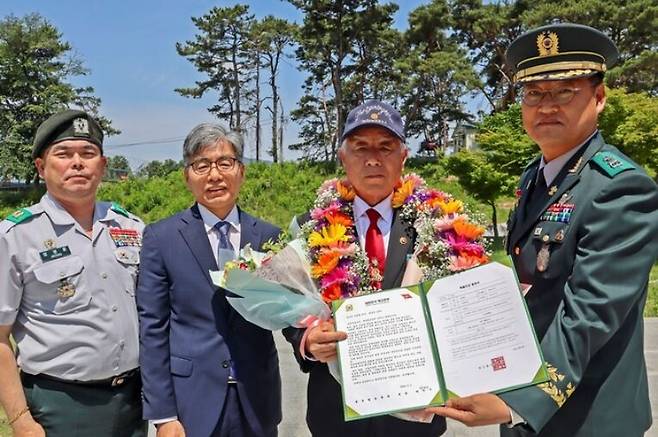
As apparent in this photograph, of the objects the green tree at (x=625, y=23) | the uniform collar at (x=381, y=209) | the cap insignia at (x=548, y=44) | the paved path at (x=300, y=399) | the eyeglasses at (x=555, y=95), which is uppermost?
the green tree at (x=625, y=23)

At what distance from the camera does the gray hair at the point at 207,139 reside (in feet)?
7.88

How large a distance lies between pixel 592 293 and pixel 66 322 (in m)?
2.05

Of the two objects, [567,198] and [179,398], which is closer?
[567,198]

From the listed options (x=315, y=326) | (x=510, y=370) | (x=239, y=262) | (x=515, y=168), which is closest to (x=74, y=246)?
(x=239, y=262)

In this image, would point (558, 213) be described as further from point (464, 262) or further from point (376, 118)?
point (376, 118)

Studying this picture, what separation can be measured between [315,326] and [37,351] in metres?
1.24

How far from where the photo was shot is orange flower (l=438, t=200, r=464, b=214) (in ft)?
7.23

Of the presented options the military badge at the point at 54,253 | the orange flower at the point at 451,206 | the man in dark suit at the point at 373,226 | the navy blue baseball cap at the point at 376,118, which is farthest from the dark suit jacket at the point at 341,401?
the military badge at the point at 54,253

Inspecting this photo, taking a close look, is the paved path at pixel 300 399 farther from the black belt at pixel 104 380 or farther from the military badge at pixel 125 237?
the military badge at pixel 125 237

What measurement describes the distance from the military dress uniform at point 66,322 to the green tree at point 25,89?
3386 cm

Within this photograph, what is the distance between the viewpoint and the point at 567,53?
6.27ft

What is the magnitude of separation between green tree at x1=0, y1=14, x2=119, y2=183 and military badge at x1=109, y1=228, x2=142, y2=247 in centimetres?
3373

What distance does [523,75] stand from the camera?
6.57 ft

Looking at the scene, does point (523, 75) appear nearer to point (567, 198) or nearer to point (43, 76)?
point (567, 198)
